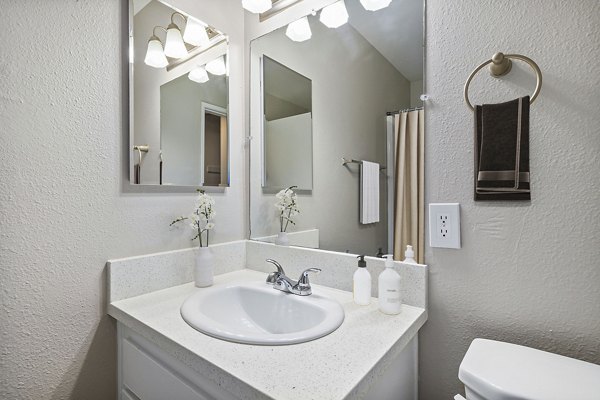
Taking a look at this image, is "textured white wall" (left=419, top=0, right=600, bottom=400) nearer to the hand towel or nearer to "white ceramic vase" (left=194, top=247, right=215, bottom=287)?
the hand towel

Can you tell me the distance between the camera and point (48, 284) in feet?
2.88

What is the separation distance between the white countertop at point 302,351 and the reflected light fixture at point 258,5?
1.24 metres

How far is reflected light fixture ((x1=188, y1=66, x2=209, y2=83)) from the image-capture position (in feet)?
4.11

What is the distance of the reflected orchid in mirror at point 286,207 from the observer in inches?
53.5

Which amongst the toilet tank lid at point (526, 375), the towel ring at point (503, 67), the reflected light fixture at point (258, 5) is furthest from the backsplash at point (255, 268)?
the reflected light fixture at point (258, 5)

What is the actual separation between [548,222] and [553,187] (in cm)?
9

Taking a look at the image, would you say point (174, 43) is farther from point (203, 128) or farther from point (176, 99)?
point (203, 128)

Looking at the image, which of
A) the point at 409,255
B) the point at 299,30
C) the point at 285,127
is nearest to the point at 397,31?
the point at 299,30

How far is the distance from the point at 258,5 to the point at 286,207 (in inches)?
35.2

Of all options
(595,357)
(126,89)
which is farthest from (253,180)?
(595,357)

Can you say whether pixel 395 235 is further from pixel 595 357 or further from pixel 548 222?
pixel 595 357

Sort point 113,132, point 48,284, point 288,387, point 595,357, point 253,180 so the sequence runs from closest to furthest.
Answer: point 288,387 → point 595,357 → point 48,284 → point 113,132 → point 253,180

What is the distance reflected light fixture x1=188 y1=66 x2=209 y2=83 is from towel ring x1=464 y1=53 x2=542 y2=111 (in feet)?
3.36

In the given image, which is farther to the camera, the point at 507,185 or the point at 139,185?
the point at 139,185
